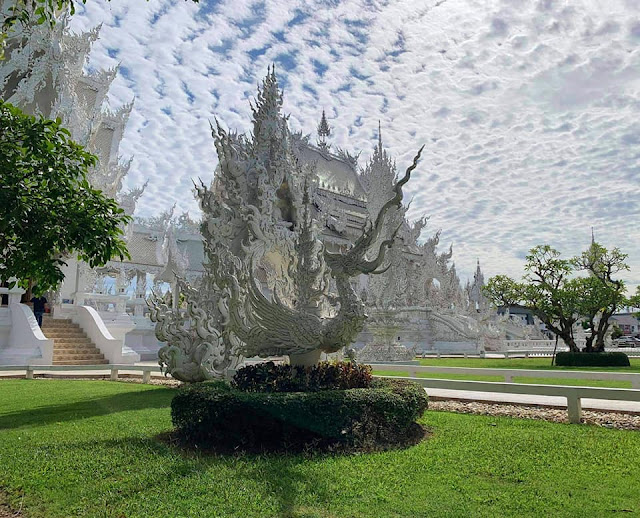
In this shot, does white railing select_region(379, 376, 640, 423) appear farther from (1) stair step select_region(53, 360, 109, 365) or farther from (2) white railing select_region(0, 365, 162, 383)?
(1) stair step select_region(53, 360, 109, 365)

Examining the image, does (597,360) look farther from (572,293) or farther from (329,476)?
(329,476)

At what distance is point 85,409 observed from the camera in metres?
9.09

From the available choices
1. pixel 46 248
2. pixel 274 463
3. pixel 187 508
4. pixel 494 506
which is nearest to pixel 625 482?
pixel 494 506

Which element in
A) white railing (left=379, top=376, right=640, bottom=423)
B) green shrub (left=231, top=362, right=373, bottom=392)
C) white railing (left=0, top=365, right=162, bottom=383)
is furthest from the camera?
white railing (left=0, top=365, right=162, bottom=383)

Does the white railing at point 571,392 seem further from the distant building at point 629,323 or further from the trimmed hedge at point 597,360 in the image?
the distant building at point 629,323

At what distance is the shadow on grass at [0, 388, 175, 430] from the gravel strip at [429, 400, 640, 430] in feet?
17.1

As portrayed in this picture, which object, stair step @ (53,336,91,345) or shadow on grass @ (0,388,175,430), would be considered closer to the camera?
shadow on grass @ (0,388,175,430)

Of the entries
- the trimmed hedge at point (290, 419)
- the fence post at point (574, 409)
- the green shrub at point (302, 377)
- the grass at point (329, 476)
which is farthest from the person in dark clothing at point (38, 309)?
the fence post at point (574, 409)

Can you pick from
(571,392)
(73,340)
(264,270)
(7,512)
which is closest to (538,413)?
(571,392)

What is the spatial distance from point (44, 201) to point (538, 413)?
796 centimetres

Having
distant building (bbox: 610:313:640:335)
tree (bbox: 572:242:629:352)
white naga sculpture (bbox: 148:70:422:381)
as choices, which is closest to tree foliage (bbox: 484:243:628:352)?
tree (bbox: 572:242:629:352)

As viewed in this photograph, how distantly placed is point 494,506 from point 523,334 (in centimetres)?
3896

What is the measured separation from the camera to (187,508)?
4297 mm

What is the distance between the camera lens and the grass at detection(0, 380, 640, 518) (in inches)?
170
